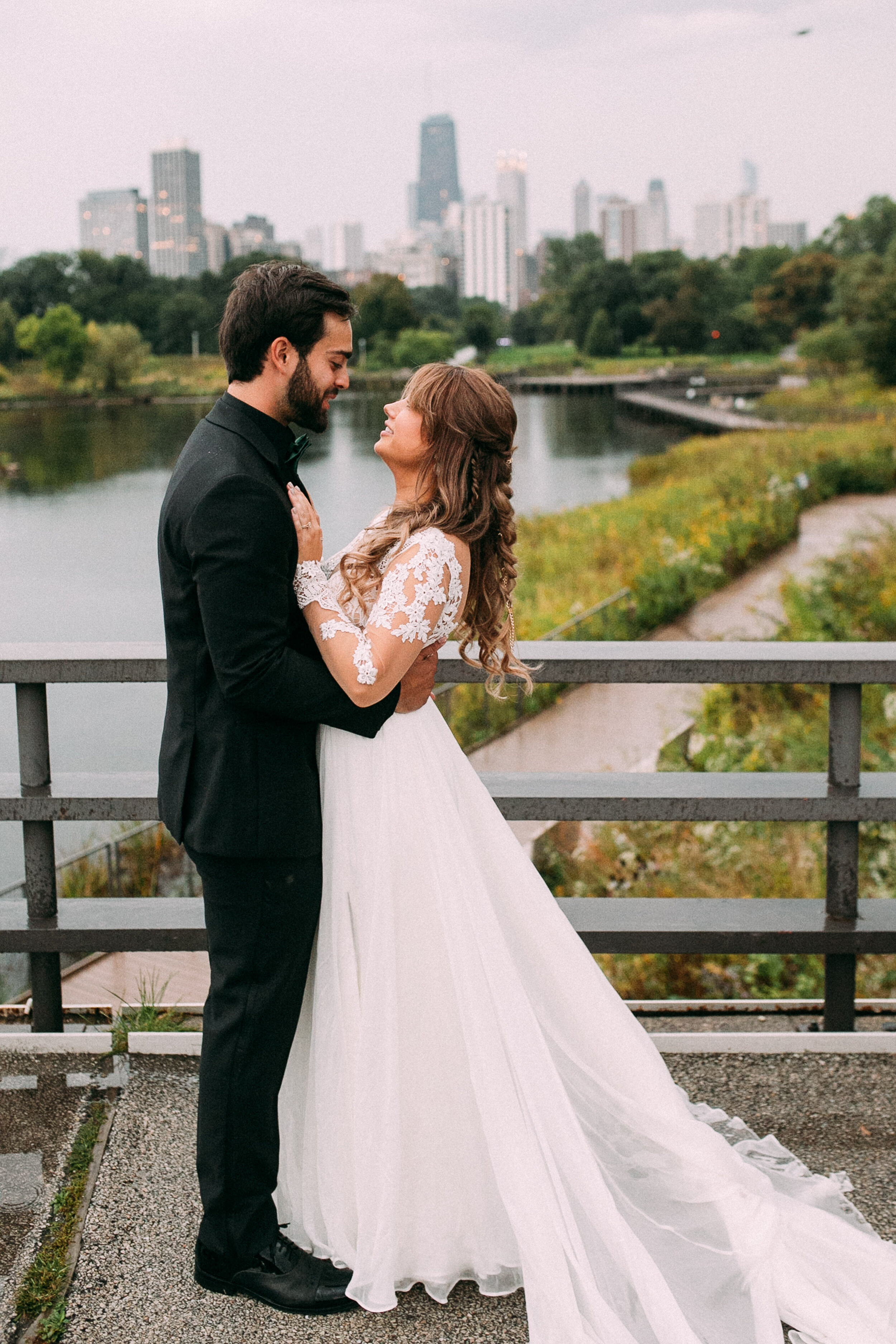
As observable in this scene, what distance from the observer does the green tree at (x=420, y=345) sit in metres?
22.9

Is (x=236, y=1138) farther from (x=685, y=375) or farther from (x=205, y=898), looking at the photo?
(x=685, y=375)

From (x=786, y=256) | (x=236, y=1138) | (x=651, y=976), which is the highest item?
(x=786, y=256)

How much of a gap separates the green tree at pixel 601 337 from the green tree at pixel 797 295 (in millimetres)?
10962

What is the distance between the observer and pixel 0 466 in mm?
46500

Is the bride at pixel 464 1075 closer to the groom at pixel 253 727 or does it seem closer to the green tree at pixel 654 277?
the groom at pixel 253 727

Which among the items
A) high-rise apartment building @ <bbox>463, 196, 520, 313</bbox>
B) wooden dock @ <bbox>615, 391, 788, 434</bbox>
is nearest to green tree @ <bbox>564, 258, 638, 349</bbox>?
wooden dock @ <bbox>615, 391, 788, 434</bbox>

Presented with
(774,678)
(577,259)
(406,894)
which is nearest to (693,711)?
(774,678)

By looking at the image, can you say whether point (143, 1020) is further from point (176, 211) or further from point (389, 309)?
point (176, 211)

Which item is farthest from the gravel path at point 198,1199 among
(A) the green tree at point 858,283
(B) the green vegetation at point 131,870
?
(A) the green tree at point 858,283

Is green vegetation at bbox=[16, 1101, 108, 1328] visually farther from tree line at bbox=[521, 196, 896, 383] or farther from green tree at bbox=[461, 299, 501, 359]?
tree line at bbox=[521, 196, 896, 383]

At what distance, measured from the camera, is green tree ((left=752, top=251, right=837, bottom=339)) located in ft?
288

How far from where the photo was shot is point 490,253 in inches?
6678

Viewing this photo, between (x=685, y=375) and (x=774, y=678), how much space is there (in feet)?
288

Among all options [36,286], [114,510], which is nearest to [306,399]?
[114,510]
